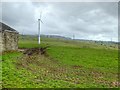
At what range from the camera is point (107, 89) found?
735 inches

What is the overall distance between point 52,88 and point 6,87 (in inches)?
118

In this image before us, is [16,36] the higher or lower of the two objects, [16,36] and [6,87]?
the higher

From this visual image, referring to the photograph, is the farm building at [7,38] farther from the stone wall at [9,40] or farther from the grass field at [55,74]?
the grass field at [55,74]

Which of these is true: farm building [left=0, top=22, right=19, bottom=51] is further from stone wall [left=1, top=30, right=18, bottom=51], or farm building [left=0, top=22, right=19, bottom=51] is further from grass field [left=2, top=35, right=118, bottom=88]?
grass field [left=2, top=35, right=118, bottom=88]

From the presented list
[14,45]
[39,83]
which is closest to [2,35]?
[14,45]

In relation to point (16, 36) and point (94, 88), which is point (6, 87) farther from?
point (16, 36)

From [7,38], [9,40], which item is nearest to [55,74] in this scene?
[7,38]

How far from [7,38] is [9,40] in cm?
139

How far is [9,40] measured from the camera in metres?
57.6

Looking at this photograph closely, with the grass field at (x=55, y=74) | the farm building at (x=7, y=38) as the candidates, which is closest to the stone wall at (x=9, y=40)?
the farm building at (x=7, y=38)

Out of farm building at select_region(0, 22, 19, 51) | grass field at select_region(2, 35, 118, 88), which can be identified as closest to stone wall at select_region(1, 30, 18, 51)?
farm building at select_region(0, 22, 19, 51)

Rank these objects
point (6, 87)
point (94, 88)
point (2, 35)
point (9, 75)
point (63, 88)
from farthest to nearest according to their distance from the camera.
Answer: point (2, 35) < point (9, 75) < point (94, 88) < point (63, 88) < point (6, 87)

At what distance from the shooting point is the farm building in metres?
52.8

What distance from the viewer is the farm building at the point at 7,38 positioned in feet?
173
